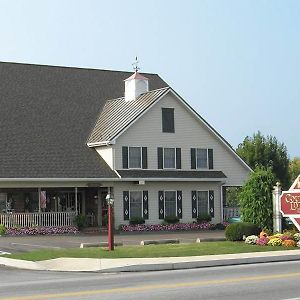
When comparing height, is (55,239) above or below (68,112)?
below

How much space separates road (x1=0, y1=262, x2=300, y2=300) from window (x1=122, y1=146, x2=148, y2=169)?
21536 millimetres

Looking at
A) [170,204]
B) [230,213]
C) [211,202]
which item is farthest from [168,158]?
[230,213]

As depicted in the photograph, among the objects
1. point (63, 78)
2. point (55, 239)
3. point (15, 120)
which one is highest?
point (63, 78)

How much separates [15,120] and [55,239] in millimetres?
10276

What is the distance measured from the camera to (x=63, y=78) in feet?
154

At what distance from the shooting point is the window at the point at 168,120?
4300cm

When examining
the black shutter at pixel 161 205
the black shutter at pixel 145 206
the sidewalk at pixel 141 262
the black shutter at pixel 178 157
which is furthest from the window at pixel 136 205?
the sidewalk at pixel 141 262

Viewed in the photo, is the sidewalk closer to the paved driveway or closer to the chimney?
the paved driveway

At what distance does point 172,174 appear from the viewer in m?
42.6

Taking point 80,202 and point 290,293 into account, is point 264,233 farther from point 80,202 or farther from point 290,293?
point 80,202

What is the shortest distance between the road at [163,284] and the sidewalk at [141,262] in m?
0.88

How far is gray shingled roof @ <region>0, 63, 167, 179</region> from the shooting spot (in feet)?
126

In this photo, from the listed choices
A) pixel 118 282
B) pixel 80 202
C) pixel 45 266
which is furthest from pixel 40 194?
pixel 118 282

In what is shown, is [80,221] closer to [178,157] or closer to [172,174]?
[172,174]
